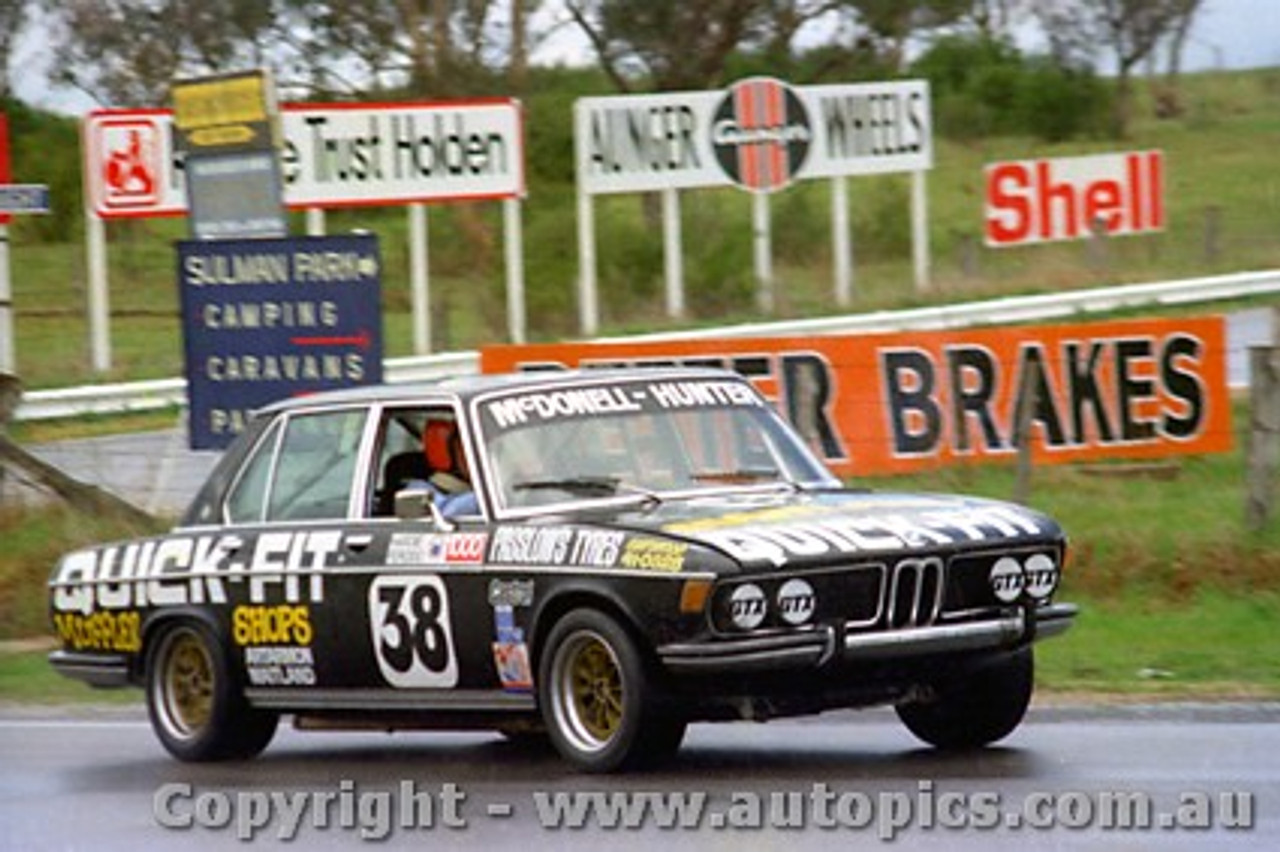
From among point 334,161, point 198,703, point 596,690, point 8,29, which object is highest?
point 8,29

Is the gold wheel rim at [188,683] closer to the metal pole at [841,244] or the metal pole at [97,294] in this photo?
the metal pole at [97,294]

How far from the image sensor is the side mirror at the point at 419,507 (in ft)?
36.9

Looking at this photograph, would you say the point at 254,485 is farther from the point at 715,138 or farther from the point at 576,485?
the point at 715,138

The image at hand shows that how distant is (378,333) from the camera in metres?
17.8

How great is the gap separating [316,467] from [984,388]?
8.23 metres

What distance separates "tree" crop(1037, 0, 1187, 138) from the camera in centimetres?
6638

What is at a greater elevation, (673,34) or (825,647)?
(673,34)

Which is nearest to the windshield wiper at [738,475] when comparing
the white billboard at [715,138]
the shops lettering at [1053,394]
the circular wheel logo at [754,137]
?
the shops lettering at [1053,394]

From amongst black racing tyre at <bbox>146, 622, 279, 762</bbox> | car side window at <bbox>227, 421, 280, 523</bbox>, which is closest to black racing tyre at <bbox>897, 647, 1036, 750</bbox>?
black racing tyre at <bbox>146, 622, 279, 762</bbox>

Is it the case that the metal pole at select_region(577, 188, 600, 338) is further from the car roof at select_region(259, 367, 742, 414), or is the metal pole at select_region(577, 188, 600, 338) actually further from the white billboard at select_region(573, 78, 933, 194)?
the car roof at select_region(259, 367, 742, 414)

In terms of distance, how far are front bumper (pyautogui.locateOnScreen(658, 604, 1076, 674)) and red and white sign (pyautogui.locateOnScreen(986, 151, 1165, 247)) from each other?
28922 millimetres

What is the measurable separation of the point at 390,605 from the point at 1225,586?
662cm

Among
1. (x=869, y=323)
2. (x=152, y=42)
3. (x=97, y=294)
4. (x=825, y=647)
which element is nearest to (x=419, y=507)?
(x=825, y=647)

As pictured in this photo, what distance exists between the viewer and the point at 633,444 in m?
11.5
